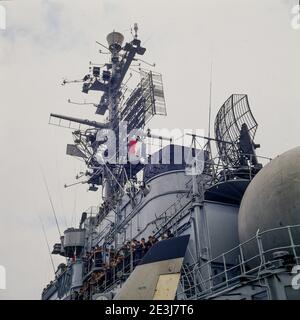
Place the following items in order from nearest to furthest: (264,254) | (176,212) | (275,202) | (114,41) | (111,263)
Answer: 1. (275,202)
2. (264,254)
3. (176,212)
4. (111,263)
5. (114,41)

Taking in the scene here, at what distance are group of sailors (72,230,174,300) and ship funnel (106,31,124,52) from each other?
51.0ft

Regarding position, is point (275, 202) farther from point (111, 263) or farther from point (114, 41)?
point (114, 41)

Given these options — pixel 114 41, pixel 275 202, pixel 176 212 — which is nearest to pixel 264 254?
pixel 275 202

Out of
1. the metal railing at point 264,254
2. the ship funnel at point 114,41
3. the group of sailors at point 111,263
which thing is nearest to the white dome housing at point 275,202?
the metal railing at point 264,254

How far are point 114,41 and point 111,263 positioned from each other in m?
18.1

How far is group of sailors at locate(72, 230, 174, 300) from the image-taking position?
13188 mm

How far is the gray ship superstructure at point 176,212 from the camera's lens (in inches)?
316

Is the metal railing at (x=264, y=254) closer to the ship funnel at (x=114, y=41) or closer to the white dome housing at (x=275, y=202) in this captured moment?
the white dome housing at (x=275, y=202)

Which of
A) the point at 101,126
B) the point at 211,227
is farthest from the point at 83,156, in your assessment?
the point at 211,227

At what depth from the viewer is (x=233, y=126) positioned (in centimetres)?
1405

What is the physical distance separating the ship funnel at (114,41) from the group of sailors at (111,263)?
51.0 ft

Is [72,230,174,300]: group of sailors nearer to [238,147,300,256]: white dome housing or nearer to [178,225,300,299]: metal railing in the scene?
Answer: [178,225,300,299]: metal railing

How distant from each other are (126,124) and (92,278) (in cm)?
1108

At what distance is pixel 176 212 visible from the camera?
43.3 feet
